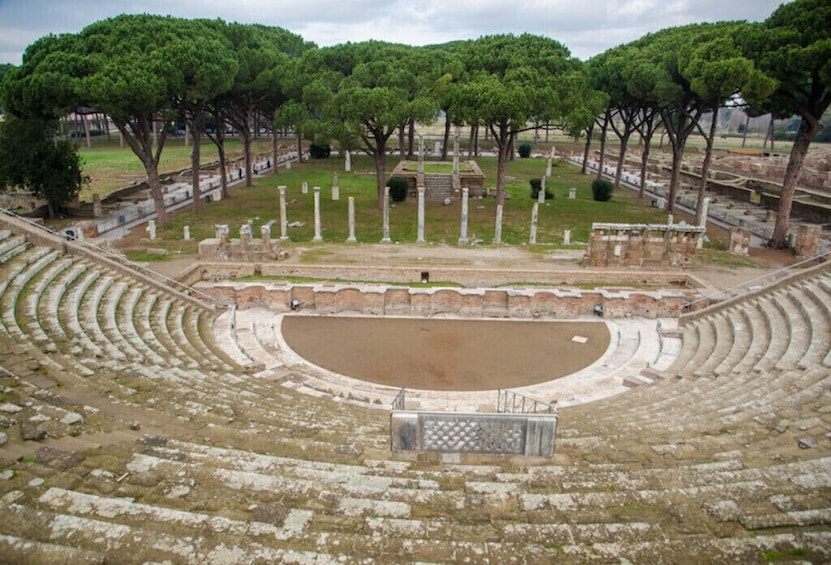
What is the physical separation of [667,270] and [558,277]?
4.84 m

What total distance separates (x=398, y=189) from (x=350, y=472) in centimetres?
3217

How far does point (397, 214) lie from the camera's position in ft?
115

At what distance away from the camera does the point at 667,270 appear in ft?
76.5

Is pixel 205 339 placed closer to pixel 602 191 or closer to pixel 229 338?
pixel 229 338

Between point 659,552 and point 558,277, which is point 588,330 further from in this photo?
point 659,552

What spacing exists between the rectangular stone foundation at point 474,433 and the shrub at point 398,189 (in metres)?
31.1

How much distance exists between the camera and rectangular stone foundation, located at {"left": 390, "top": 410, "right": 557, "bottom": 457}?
822 cm

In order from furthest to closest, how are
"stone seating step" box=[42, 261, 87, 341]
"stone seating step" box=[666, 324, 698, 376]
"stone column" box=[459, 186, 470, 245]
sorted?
"stone column" box=[459, 186, 470, 245] < "stone seating step" box=[666, 324, 698, 376] < "stone seating step" box=[42, 261, 87, 341]

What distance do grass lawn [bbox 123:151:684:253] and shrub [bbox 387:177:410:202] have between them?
23.8 inches

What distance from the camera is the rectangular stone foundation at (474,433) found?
822 centimetres

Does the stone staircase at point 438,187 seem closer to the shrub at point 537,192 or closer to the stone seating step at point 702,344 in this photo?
the shrub at point 537,192

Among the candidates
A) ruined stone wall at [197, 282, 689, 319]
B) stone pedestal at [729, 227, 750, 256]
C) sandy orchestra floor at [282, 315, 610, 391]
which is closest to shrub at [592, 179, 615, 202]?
stone pedestal at [729, 227, 750, 256]

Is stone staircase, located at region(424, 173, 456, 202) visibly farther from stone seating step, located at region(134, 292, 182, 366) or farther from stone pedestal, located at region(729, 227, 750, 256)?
stone seating step, located at region(134, 292, 182, 366)

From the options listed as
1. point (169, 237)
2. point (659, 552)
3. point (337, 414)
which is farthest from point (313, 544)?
point (169, 237)
